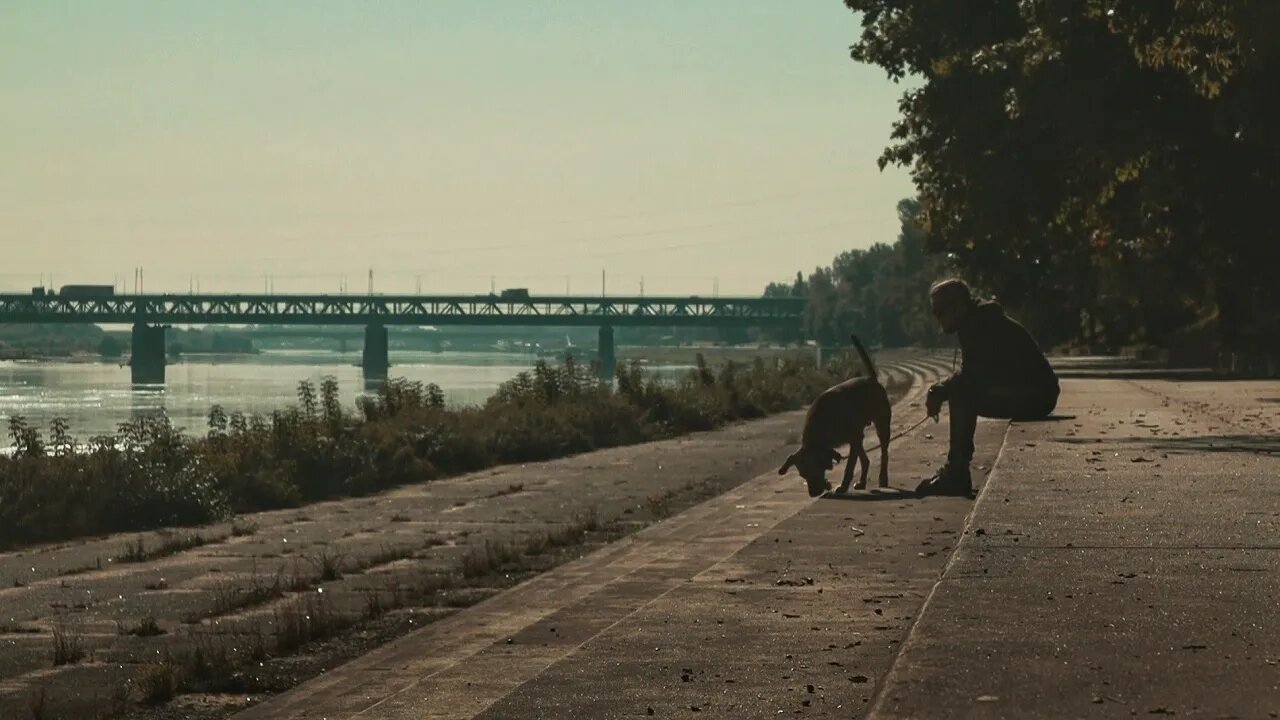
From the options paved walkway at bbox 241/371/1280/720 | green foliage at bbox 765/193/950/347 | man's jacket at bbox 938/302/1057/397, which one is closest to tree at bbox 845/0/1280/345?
man's jacket at bbox 938/302/1057/397

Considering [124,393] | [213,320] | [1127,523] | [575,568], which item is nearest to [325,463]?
[575,568]

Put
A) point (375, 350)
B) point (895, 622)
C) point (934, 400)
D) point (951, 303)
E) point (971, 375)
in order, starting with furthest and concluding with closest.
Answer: point (375, 350) < point (971, 375) < point (951, 303) < point (934, 400) < point (895, 622)

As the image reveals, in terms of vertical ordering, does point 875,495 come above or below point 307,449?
above

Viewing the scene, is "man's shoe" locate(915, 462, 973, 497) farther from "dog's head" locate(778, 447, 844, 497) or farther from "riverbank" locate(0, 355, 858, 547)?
"riverbank" locate(0, 355, 858, 547)

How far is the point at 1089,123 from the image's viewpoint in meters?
27.6

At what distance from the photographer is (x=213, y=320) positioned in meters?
188

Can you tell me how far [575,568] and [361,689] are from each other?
15.4 feet

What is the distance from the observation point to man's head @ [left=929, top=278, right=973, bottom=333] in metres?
15.8

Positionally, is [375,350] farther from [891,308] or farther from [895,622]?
[895,622]

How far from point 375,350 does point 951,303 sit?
477 feet

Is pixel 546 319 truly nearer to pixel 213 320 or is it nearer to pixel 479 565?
pixel 213 320

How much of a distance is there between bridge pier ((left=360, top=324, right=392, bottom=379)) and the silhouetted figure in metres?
136

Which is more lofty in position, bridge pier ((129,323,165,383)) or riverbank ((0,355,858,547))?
riverbank ((0,355,858,547))

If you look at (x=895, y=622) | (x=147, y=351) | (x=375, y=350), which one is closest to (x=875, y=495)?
(x=895, y=622)
